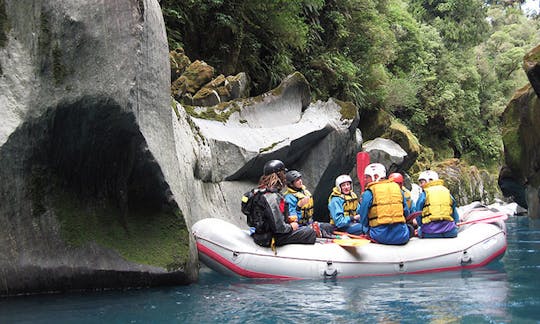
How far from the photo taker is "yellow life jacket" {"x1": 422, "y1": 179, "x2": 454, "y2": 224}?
26.1 ft

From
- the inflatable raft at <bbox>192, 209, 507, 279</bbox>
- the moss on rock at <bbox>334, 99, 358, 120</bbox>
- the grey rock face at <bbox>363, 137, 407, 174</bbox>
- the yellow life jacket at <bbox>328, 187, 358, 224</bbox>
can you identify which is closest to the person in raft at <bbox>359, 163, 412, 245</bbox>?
the inflatable raft at <bbox>192, 209, 507, 279</bbox>

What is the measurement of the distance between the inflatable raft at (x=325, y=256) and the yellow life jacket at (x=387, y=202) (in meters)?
0.41

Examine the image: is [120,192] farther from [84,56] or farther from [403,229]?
[403,229]

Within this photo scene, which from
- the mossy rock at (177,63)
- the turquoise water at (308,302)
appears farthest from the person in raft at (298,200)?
the mossy rock at (177,63)

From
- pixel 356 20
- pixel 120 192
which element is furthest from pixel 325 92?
pixel 120 192

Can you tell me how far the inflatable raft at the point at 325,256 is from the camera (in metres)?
7.14

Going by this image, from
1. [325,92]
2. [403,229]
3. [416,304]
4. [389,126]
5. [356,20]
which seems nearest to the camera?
[416,304]

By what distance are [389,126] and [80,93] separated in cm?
1558

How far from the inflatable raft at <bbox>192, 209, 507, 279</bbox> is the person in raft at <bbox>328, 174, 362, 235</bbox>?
1005mm

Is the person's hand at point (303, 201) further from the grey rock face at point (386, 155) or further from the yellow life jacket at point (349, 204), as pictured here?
the grey rock face at point (386, 155)

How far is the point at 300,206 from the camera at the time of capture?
26.1ft

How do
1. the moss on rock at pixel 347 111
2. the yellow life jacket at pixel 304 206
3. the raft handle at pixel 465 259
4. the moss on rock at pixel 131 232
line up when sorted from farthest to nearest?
the moss on rock at pixel 347 111 → the yellow life jacket at pixel 304 206 → the raft handle at pixel 465 259 → the moss on rock at pixel 131 232

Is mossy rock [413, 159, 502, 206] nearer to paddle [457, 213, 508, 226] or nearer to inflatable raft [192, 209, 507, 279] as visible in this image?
paddle [457, 213, 508, 226]

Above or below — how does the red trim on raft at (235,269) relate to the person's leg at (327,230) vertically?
below
